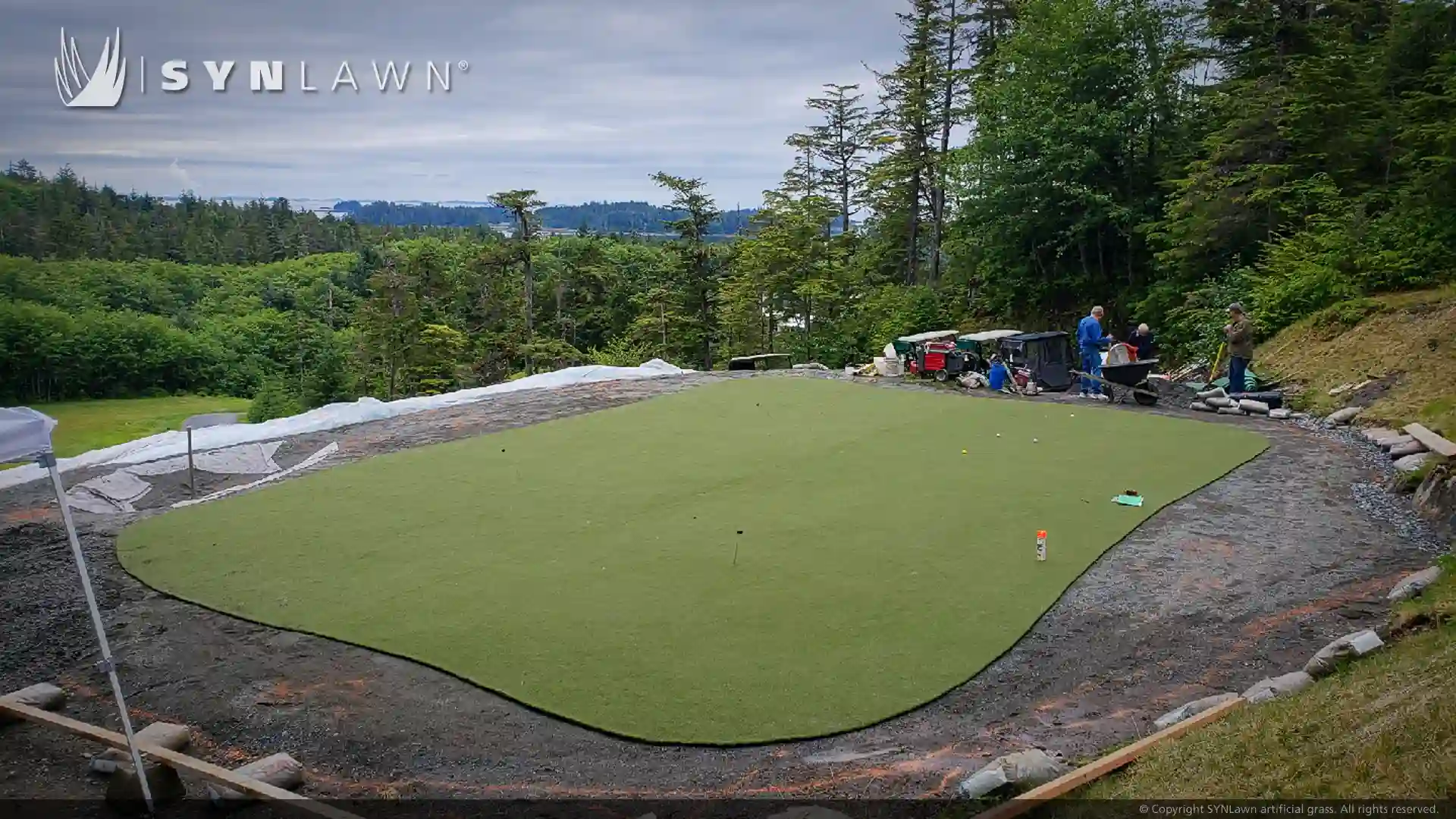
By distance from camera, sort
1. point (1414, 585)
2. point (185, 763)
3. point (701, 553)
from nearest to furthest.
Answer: point (185, 763)
point (1414, 585)
point (701, 553)

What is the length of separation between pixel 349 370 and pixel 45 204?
8.18 metres

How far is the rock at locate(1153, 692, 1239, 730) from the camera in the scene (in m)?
3.25

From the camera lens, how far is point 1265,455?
723 cm

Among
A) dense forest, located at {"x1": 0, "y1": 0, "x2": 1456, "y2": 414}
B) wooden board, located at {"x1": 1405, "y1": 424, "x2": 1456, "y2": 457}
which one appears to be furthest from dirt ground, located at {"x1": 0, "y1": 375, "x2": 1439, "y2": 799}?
dense forest, located at {"x1": 0, "y1": 0, "x2": 1456, "y2": 414}

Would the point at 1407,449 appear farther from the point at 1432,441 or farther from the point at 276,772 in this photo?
the point at 276,772

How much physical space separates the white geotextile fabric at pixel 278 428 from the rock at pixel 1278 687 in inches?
320

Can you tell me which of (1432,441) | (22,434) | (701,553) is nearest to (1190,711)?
(701,553)

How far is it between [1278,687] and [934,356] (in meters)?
8.25

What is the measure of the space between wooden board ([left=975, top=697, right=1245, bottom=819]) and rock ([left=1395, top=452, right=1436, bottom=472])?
4.14 metres

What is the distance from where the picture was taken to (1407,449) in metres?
6.69

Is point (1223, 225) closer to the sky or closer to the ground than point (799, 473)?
closer to the sky

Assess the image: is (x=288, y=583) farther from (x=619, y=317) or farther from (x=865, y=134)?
(x=619, y=317)

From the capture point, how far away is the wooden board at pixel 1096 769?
2627mm

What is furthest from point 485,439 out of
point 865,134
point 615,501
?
point 865,134
